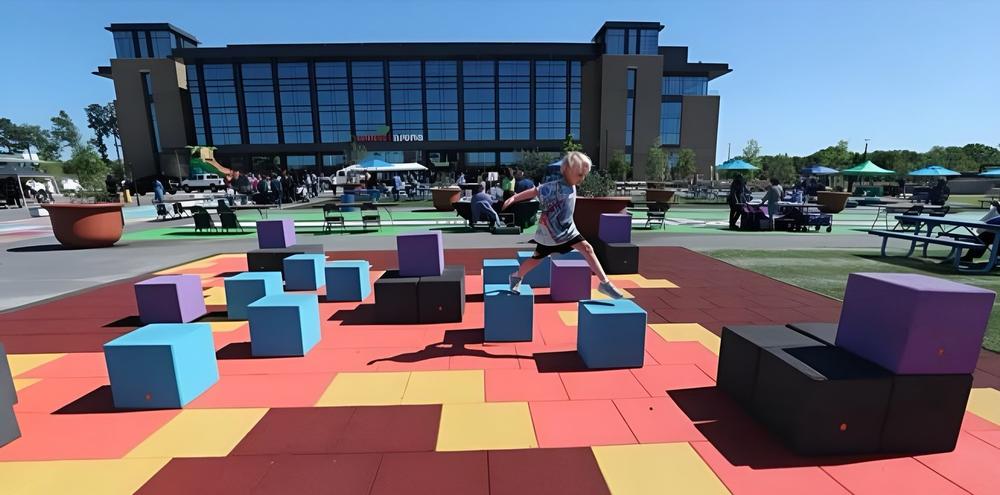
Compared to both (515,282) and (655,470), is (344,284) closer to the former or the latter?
(515,282)

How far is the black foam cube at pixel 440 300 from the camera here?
5.46 m

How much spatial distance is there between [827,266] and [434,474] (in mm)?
9266

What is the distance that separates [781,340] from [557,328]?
2461 millimetres

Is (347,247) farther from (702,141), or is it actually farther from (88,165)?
(702,141)

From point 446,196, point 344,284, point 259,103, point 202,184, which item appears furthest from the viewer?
point 259,103

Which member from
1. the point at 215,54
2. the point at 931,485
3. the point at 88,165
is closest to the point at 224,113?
the point at 215,54

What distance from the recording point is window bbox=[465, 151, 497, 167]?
6253 cm

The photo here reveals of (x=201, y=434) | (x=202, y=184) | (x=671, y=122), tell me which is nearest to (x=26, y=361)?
(x=201, y=434)

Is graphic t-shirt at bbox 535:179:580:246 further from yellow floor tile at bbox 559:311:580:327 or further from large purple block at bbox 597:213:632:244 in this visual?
large purple block at bbox 597:213:632:244

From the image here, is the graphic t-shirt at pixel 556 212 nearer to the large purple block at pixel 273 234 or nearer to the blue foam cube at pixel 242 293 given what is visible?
the blue foam cube at pixel 242 293

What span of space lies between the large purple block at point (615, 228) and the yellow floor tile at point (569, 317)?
10.1 ft

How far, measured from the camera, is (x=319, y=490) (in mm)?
2496

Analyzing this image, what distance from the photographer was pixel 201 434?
3.09m

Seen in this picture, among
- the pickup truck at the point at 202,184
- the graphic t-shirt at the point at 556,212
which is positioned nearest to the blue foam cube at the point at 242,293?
the graphic t-shirt at the point at 556,212
